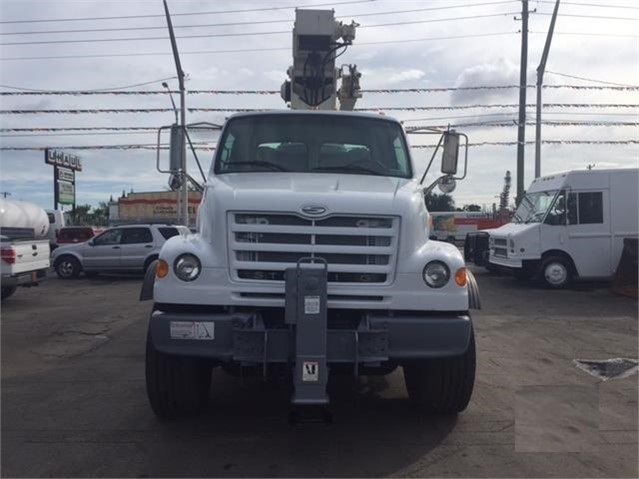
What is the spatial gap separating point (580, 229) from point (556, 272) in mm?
1212

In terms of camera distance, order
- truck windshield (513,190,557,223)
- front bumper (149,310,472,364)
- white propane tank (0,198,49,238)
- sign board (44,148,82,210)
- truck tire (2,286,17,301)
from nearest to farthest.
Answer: front bumper (149,310,472,364)
truck tire (2,286,17,301)
white propane tank (0,198,49,238)
truck windshield (513,190,557,223)
sign board (44,148,82,210)

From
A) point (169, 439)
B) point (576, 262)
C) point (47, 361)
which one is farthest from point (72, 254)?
point (169, 439)

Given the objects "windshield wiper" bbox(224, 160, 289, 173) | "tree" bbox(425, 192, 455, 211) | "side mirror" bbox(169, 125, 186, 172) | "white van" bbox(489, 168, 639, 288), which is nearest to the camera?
"windshield wiper" bbox(224, 160, 289, 173)

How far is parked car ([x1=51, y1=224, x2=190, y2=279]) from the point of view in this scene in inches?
760

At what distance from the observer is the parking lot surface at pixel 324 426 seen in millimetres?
4688

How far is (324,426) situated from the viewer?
5461 millimetres

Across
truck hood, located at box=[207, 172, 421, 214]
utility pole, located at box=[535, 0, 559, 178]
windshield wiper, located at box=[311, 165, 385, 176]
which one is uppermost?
utility pole, located at box=[535, 0, 559, 178]

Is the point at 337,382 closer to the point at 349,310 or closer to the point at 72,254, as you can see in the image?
the point at 349,310

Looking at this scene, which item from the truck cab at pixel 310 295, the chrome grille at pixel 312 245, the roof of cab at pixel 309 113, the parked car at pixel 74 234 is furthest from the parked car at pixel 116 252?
the chrome grille at pixel 312 245

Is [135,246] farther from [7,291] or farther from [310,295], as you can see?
[310,295]

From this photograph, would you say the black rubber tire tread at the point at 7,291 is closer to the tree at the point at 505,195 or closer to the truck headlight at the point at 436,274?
the truck headlight at the point at 436,274

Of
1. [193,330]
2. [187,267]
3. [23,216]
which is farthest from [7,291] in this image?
[193,330]

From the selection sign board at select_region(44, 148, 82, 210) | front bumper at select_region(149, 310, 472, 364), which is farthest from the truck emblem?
sign board at select_region(44, 148, 82, 210)

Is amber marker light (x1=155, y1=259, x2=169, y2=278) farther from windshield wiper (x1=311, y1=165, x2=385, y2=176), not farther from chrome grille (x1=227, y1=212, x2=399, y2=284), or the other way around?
windshield wiper (x1=311, y1=165, x2=385, y2=176)
